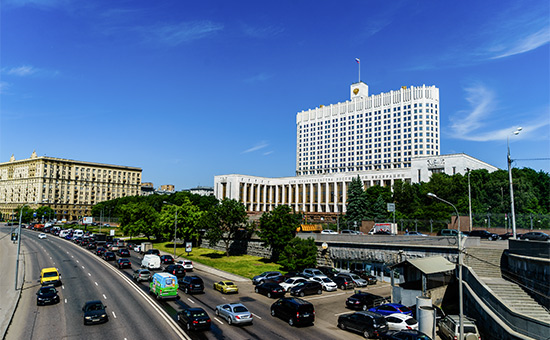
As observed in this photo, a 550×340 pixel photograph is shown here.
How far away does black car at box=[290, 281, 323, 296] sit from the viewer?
36062 mm

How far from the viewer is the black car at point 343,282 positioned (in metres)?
40.2

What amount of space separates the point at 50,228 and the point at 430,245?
123 m

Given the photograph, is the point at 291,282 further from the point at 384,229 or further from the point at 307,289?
the point at 384,229

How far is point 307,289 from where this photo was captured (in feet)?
120

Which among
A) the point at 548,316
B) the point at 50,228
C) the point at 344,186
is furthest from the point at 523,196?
the point at 50,228

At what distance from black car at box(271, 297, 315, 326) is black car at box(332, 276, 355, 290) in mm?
14048

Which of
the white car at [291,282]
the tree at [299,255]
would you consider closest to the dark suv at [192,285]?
the white car at [291,282]

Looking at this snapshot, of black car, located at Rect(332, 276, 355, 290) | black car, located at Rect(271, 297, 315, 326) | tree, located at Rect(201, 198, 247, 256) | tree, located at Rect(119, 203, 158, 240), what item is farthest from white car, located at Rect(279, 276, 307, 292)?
tree, located at Rect(119, 203, 158, 240)

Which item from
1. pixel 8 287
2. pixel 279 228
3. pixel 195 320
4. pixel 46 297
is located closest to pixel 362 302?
pixel 195 320

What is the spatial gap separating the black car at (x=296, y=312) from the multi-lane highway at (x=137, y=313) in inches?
17.2

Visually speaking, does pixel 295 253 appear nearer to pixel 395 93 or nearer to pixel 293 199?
pixel 293 199

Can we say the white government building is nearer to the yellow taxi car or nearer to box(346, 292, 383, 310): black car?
box(346, 292, 383, 310): black car

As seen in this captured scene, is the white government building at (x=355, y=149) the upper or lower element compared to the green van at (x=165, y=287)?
upper

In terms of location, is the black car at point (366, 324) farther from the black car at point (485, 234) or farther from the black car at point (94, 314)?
the black car at point (485, 234)
